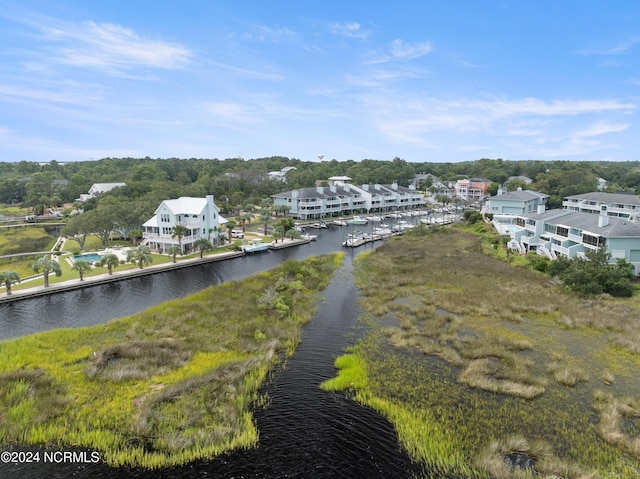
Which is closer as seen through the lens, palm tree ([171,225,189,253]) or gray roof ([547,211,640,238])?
gray roof ([547,211,640,238])

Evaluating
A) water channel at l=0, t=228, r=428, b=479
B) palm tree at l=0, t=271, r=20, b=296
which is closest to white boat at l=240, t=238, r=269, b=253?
water channel at l=0, t=228, r=428, b=479

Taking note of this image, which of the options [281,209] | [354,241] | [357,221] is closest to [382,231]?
[357,221]

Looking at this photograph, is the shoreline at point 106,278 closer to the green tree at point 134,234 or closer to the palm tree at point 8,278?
the palm tree at point 8,278

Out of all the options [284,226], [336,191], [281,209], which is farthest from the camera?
[336,191]

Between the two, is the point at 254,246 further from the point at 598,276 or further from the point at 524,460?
the point at 524,460

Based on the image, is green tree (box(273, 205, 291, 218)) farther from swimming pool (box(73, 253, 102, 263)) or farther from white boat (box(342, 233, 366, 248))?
swimming pool (box(73, 253, 102, 263))

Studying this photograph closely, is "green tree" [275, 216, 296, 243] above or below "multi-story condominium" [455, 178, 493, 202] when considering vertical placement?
below

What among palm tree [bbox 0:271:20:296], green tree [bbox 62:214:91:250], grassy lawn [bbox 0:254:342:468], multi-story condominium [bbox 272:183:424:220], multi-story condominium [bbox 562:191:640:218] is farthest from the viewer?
multi-story condominium [bbox 272:183:424:220]
